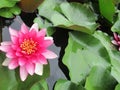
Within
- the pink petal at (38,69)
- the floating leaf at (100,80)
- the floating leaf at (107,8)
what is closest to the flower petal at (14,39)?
the pink petal at (38,69)

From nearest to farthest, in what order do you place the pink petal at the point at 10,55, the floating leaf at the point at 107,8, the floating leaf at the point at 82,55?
the pink petal at the point at 10,55, the floating leaf at the point at 82,55, the floating leaf at the point at 107,8

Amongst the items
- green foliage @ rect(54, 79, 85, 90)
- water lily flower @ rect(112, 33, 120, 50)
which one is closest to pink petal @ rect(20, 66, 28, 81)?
green foliage @ rect(54, 79, 85, 90)

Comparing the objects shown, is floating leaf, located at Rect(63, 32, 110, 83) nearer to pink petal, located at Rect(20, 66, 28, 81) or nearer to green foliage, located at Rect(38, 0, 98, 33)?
green foliage, located at Rect(38, 0, 98, 33)

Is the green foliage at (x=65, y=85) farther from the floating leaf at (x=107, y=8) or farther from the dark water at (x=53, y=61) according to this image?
the floating leaf at (x=107, y=8)

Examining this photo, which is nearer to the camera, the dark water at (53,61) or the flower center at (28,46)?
the flower center at (28,46)

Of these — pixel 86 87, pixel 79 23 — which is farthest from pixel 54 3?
pixel 86 87

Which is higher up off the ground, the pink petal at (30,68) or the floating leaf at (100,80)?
the pink petal at (30,68)

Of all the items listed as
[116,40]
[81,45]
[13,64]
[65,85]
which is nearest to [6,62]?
[13,64]
